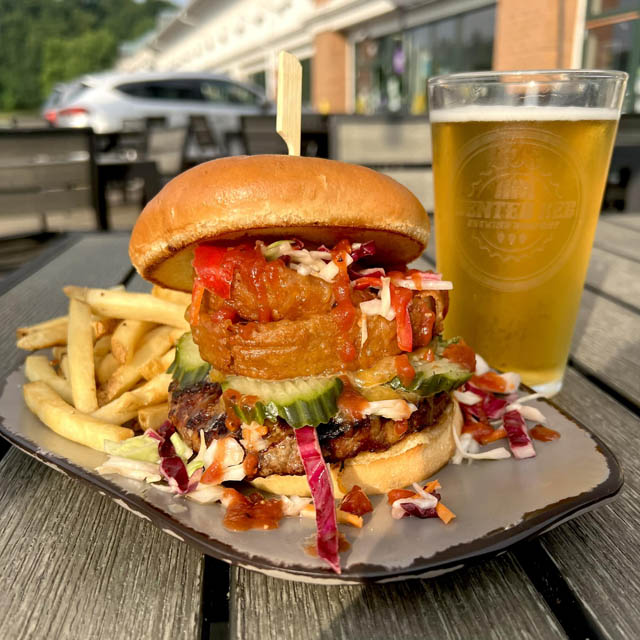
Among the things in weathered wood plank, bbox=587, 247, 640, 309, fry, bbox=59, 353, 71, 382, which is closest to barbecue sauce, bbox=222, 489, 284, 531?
fry, bbox=59, 353, 71, 382

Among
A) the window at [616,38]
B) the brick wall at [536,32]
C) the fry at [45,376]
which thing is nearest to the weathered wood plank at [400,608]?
the fry at [45,376]

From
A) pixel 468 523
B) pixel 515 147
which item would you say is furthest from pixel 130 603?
pixel 515 147

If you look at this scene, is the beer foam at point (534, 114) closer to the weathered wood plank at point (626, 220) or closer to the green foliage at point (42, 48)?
the weathered wood plank at point (626, 220)

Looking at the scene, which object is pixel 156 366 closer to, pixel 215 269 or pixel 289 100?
pixel 215 269

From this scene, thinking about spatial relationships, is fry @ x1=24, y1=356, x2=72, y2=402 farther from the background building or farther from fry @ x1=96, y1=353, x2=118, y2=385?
the background building

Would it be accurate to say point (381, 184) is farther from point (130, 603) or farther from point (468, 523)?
point (130, 603)

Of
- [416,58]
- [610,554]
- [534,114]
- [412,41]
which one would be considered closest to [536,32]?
[416,58]
